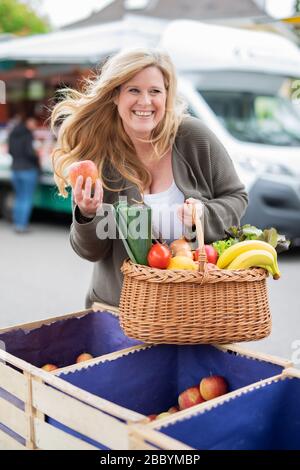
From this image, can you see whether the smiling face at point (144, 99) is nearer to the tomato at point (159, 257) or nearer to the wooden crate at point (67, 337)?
the tomato at point (159, 257)

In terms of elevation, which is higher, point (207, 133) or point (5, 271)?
point (207, 133)

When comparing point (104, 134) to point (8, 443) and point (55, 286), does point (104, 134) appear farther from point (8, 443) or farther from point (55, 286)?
point (55, 286)

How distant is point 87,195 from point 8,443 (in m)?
0.83

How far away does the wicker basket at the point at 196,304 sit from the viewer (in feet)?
7.04

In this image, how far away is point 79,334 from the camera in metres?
2.90

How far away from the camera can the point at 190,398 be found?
240 centimetres

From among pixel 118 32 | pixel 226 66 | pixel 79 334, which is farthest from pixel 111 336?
pixel 118 32

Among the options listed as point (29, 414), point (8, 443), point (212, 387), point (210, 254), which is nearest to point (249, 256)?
point (210, 254)

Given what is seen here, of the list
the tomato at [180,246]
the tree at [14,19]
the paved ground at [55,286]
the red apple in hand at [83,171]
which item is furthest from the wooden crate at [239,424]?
the tree at [14,19]

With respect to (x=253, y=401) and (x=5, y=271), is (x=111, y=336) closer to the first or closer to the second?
(x=253, y=401)

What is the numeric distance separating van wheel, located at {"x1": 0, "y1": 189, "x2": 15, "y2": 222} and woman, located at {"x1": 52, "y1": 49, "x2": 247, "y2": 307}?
8541 mm

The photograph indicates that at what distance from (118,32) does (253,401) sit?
779 centimetres

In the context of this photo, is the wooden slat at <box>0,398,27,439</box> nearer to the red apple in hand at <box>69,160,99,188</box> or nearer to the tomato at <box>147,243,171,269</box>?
the tomato at <box>147,243,171,269</box>

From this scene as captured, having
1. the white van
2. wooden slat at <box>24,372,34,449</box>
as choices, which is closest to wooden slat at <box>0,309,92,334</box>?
wooden slat at <box>24,372,34,449</box>
